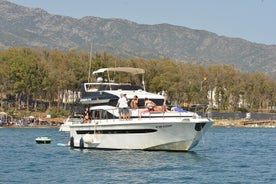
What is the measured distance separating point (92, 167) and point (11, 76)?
303ft

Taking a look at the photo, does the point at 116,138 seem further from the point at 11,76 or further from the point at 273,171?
the point at 11,76

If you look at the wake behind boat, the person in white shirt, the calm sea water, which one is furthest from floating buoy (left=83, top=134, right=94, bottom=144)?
the person in white shirt

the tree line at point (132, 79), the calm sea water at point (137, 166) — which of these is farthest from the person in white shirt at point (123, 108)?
the tree line at point (132, 79)

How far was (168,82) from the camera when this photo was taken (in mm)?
142000

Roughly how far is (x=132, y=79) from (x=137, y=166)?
9065cm

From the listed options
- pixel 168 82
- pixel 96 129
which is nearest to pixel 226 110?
pixel 168 82

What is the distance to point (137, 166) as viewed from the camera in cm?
3738

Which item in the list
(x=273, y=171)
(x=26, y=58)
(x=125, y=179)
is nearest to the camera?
(x=125, y=179)

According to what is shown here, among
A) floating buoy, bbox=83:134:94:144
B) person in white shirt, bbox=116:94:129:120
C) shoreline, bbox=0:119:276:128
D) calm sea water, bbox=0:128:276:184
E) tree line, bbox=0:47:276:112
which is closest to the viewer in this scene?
calm sea water, bbox=0:128:276:184

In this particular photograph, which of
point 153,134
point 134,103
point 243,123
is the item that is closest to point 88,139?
point 134,103

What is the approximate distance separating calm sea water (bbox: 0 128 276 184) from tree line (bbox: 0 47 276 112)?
72.8 meters

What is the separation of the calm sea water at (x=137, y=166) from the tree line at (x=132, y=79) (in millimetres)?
72787

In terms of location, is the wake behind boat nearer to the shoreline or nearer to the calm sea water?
the calm sea water

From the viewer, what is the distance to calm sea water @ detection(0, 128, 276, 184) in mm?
33156
